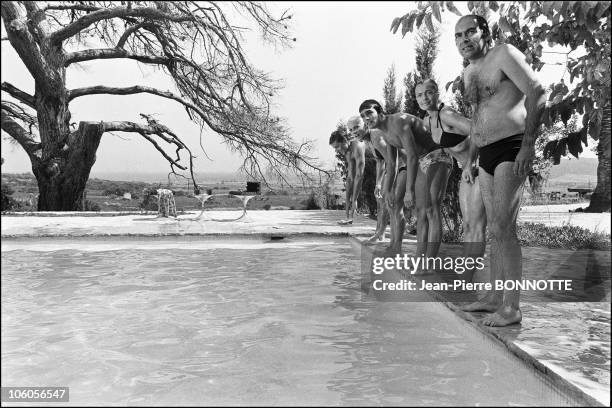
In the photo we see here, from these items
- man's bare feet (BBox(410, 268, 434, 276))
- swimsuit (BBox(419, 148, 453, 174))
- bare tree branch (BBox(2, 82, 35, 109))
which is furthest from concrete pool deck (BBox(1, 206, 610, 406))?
bare tree branch (BBox(2, 82, 35, 109))

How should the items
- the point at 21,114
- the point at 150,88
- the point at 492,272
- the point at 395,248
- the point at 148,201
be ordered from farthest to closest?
the point at 21,114 → the point at 150,88 → the point at 148,201 → the point at 395,248 → the point at 492,272

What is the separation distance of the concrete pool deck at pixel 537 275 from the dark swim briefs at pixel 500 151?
0.87 metres

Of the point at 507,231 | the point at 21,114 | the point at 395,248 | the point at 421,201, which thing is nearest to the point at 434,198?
the point at 421,201

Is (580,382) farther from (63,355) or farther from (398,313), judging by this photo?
(63,355)

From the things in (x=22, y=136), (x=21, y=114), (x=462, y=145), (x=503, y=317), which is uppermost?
(x=21, y=114)

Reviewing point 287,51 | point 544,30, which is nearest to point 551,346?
point 544,30

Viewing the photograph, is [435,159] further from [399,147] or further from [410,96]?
[410,96]

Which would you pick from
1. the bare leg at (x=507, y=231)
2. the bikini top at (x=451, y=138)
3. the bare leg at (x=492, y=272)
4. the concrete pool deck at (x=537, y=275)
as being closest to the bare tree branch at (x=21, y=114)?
the concrete pool deck at (x=537, y=275)

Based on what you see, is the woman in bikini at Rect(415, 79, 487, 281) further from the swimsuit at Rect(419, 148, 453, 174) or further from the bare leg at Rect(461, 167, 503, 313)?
the bare leg at Rect(461, 167, 503, 313)

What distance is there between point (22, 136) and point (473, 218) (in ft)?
44.4

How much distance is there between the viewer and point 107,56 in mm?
15602

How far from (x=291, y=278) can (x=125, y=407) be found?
3.14m

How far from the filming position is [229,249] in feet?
24.5

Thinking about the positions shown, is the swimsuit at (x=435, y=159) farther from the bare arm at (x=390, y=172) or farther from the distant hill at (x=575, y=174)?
the distant hill at (x=575, y=174)
